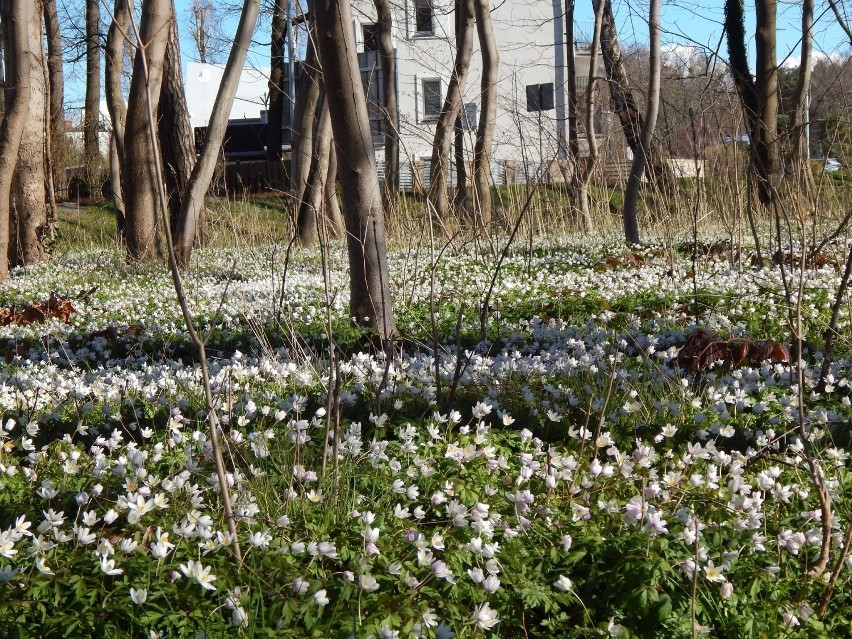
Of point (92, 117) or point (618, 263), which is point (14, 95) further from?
point (92, 117)

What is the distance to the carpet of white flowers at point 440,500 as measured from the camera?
235 cm

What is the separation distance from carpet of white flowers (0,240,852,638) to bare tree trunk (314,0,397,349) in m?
0.63

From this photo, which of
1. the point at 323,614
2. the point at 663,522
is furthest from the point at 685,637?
the point at 323,614

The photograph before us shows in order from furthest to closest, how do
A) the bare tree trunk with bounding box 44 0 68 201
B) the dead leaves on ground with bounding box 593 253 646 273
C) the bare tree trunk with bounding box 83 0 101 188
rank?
1. the bare tree trunk with bounding box 83 0 101 188
2. the bare tree trunk with bounding box 44 0 68 201
3. the dead leaves on ground with bounding box 593 253 646 273

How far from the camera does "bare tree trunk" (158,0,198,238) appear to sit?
1484 centimetres

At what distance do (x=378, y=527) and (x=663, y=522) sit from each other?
864 mm

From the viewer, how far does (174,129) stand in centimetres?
1490

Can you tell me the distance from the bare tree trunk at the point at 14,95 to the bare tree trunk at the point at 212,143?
208cm

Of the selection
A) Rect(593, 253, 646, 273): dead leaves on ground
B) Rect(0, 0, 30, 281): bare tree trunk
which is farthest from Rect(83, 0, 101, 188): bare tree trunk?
Rect(593, 253, 646, 273): dead leaves on ground

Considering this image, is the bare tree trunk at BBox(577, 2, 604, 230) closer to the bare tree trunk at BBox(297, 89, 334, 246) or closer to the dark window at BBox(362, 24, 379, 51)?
the bare tree trunk at BBox(297, 89, 334, 246)

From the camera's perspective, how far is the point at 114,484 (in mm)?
3166

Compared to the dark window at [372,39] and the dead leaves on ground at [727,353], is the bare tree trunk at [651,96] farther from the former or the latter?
the dark window at [372,39]

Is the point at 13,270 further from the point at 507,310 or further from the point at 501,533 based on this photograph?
the point at 501,533

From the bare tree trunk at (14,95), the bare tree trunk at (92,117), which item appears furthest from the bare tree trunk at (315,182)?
the bare tree trunk at (92,117)
